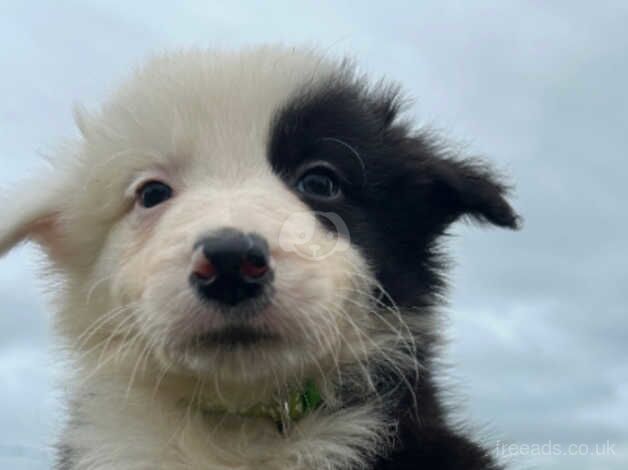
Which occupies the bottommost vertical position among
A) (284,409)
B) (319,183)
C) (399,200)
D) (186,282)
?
(284,409)

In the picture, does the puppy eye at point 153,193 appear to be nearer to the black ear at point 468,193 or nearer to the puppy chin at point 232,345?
the puppy chin at point 232,345

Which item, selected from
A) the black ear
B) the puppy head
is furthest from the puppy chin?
the black ear

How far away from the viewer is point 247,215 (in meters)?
3.92

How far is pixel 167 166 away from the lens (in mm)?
4500

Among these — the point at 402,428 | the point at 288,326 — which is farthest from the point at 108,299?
the point at 402,428

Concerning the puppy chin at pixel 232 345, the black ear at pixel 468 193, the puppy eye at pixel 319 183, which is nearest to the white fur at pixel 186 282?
the puppy chin at pixel 232 345

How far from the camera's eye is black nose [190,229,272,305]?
3.69 metres

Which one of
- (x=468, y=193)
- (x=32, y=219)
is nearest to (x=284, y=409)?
(x=468, y=193)

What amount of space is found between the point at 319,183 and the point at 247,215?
0.63 metres

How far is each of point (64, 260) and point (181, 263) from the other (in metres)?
1.22

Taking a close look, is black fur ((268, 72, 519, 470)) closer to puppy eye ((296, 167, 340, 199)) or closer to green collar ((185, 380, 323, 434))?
puppy eye ((296, 167, 340, 199))

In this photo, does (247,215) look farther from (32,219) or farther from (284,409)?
(32,219)

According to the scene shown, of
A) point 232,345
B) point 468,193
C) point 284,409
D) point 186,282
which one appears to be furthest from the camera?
point 468,193

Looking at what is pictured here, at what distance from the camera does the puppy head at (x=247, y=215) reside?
3.90m
